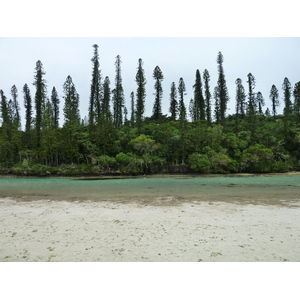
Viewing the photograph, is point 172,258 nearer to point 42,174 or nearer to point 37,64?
point 42,174

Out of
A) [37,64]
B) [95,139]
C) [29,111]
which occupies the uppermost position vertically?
[37,64]

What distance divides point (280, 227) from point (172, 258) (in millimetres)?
4288

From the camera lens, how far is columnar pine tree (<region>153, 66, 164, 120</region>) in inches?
2122

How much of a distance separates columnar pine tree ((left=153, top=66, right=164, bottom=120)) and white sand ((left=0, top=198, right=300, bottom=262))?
4552cm

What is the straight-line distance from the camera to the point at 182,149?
36.1 metres

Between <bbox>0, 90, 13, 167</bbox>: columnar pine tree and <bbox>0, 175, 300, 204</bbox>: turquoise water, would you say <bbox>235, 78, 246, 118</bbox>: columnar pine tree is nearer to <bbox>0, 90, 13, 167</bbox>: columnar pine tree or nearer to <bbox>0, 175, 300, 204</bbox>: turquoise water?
A: <bbox>0, 175, 300, 204</bbox>: turquoise water

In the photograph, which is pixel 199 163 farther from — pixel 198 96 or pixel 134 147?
pixel 198 96

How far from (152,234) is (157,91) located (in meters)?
52.7

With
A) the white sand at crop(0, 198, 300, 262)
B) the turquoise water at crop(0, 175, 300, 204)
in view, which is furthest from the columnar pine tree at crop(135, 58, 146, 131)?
the white sand at crop(0, 198, 300, 262)

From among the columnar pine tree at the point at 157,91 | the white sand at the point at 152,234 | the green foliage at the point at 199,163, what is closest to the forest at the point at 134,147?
the green foliage at the point at 199,163

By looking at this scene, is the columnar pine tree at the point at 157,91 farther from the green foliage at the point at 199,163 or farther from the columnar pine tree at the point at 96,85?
the green foliage at the point at 199,163

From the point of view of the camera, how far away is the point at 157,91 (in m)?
55.3

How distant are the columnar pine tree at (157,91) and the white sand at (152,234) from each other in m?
45.5

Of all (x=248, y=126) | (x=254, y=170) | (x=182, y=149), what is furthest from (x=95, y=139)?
(x=248, y=126)
